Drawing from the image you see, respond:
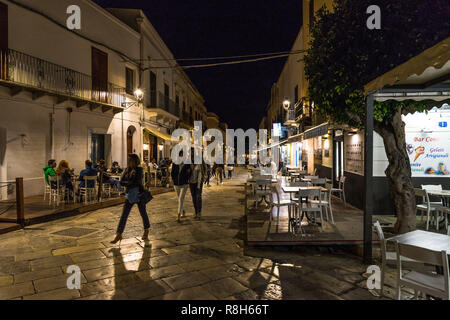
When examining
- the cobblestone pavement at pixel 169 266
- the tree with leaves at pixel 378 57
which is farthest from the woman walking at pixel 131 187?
the tree with leaves at pixel 378 57

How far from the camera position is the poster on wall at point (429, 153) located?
7.77 m

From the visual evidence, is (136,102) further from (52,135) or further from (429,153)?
(429,153)

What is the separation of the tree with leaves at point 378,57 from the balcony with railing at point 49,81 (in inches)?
350

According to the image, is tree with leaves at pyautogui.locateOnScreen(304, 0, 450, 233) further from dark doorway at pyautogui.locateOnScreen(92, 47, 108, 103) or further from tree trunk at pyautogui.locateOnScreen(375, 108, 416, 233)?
dark doorway at pyautogui.locateOnScreen(92, 47, 108, 103)

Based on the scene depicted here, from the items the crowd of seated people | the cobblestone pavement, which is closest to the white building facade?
the crowd of seated people

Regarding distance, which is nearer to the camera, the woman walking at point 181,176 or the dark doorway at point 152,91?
the woman walking at point 181,176

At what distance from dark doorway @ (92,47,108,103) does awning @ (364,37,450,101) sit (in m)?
12.2

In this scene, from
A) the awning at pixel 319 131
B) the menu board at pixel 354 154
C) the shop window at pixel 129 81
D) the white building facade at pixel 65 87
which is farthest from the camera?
the shop window at pixel 129 81

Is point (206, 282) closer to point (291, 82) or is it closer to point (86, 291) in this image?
point (86, 291)

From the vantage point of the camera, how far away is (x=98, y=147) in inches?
568

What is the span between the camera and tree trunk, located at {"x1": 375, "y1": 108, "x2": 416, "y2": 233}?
18.1 feet

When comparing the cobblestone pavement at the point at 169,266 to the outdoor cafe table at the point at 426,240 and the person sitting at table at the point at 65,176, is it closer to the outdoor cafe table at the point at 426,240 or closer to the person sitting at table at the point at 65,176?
the outdoor cafe table at the point at 426,240

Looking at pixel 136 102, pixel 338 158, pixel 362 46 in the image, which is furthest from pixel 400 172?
pixel 136 102
